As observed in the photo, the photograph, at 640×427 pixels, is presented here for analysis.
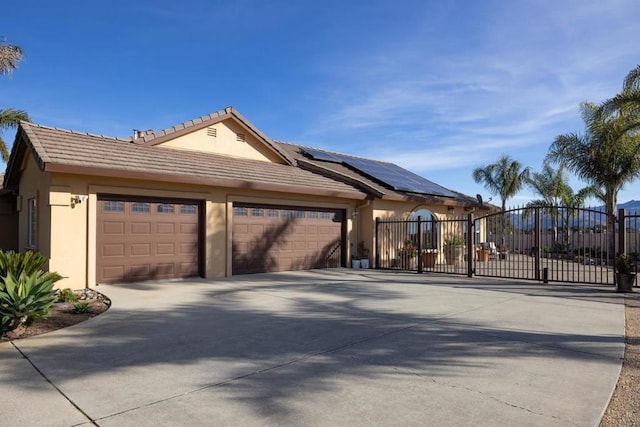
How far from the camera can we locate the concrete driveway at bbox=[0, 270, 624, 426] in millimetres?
4008

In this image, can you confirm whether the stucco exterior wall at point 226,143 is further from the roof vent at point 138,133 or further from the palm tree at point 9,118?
the palm tree at point 9,118

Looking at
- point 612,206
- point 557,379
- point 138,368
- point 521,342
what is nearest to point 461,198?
point 612,206

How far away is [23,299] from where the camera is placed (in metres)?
6.59

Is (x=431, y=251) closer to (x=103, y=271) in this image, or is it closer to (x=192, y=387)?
(x=103, y=271)

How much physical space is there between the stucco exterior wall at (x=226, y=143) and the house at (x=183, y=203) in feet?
0.13

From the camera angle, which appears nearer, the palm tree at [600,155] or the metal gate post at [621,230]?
the metal gate post at [621,230]

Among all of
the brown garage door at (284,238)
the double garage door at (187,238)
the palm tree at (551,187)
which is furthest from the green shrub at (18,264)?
the palm tree at (551,187)

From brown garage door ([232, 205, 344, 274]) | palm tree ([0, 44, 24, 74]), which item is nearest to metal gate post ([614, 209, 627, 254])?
brown garage door ([232, 205, 344, 274])

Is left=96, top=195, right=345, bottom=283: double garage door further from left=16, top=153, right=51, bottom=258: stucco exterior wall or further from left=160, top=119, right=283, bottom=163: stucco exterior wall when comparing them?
left=160, top=119, right=283, bottom=163: stucco exterior wall

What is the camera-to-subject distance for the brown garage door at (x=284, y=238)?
1412 centimetres

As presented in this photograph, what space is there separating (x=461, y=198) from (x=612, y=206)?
675 centimetres

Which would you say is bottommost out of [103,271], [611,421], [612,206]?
[611,421]

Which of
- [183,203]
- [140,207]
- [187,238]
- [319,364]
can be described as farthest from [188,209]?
[319,364]

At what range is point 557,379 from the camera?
4.88m
